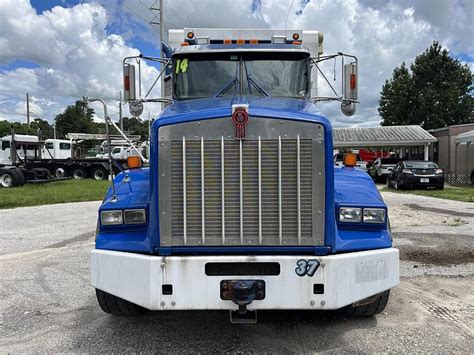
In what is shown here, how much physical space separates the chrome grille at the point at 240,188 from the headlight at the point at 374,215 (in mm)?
521

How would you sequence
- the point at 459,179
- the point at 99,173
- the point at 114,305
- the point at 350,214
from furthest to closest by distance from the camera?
the point at 99,173
the point at 459,179
the point at 114,305
the point at 350,214

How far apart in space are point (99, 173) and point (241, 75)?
24.4 metres

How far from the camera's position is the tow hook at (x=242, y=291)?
3240 mm

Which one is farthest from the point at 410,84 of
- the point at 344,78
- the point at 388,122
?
the point at 344,78

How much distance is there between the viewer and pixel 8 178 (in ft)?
73.0

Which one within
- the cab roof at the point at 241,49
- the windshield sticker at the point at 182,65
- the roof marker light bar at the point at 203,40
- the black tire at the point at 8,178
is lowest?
the black tire at the point at 8,178

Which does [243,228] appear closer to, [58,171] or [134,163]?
[134,163]

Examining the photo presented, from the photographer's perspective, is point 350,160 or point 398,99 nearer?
point 350,160

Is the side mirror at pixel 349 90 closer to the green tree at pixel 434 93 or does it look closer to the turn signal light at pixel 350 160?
the turn signal light at pixel 350 160

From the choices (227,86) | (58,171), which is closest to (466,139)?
(58,171)

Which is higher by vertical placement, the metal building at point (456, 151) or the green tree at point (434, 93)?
the green tree at point (434, 93)

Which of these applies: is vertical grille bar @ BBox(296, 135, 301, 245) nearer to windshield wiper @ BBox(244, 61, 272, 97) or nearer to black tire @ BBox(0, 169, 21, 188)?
windshield wiper @ BBox(244, 61, 272, 97)

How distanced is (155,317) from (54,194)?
1500 centimetres

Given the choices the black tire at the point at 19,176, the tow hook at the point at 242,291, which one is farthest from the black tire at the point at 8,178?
the tow hook at the point at 242,291
